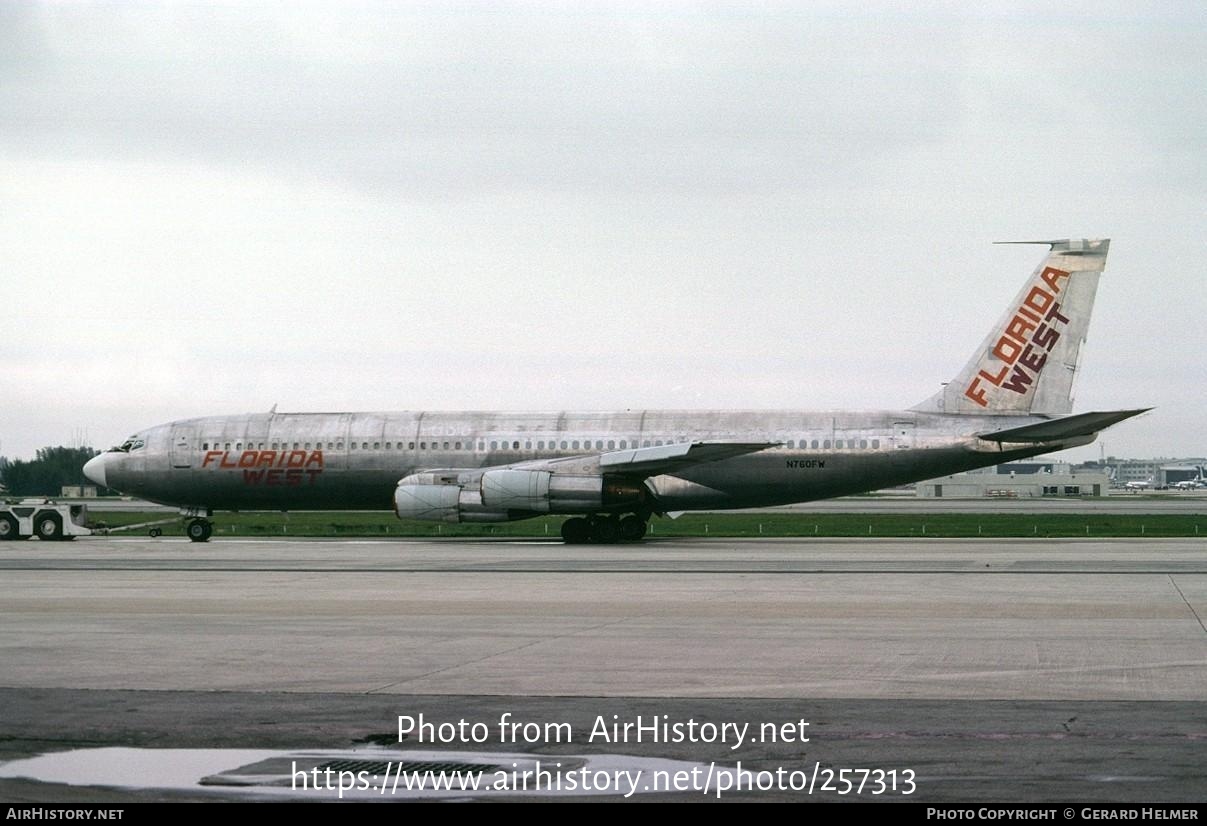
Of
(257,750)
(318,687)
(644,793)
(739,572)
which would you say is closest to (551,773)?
(644,793)

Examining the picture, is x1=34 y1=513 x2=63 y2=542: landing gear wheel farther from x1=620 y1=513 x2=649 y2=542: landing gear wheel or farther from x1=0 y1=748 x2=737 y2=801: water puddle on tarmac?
x1=0 y1=748 x2=737 y2=801: water puddle on tarmac

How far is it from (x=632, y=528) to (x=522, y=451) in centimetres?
459

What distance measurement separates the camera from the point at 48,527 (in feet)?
160

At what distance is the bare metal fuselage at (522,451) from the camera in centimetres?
4344

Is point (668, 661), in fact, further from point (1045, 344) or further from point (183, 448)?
point (183, 448)

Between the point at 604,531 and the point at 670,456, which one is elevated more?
the point at 670,456

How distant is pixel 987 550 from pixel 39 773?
3185 centimetres

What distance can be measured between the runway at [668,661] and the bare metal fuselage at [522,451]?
12964mm

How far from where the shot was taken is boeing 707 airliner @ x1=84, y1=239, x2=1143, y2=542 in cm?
4328

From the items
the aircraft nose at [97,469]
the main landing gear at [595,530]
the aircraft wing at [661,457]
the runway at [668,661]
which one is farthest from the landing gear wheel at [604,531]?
the aircraft nose at [97,469]

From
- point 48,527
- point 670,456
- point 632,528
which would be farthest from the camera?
point 48,527

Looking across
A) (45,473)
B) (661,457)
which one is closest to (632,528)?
(661,457)

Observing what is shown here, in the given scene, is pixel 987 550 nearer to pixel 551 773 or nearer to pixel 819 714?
pixel 819 714
